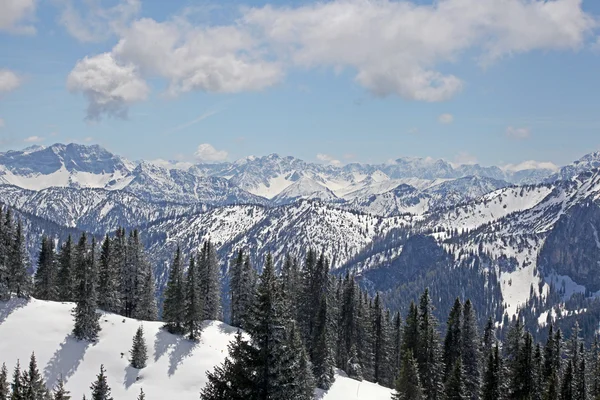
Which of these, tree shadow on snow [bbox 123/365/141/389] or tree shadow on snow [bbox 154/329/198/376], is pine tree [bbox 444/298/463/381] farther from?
tree shadow on snow [bbox 123/365/141/389]

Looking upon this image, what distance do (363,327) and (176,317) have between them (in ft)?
109

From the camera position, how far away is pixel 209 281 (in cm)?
9506

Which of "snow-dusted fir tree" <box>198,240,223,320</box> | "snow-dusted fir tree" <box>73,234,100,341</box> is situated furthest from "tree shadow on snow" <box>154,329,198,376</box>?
"snow-dusted fir tree" <box>198,240,223,320</box>

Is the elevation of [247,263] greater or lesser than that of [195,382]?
greater

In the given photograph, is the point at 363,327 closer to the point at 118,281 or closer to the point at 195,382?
the point at 195,382

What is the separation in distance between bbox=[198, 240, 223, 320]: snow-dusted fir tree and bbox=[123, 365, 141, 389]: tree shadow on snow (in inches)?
882

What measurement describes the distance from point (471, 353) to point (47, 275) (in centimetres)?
7870

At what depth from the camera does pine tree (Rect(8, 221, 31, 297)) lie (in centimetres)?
8012

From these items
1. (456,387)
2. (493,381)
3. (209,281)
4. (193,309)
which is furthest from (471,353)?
(209,281)

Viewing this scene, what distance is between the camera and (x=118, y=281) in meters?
92.6

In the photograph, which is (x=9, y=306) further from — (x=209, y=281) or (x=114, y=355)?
(x=209, y=281)

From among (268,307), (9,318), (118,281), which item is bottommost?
(268,307)

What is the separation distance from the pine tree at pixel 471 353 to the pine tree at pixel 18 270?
6659 centimetres

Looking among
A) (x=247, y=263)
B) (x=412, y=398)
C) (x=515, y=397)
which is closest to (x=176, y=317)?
(x=247, y=263)
